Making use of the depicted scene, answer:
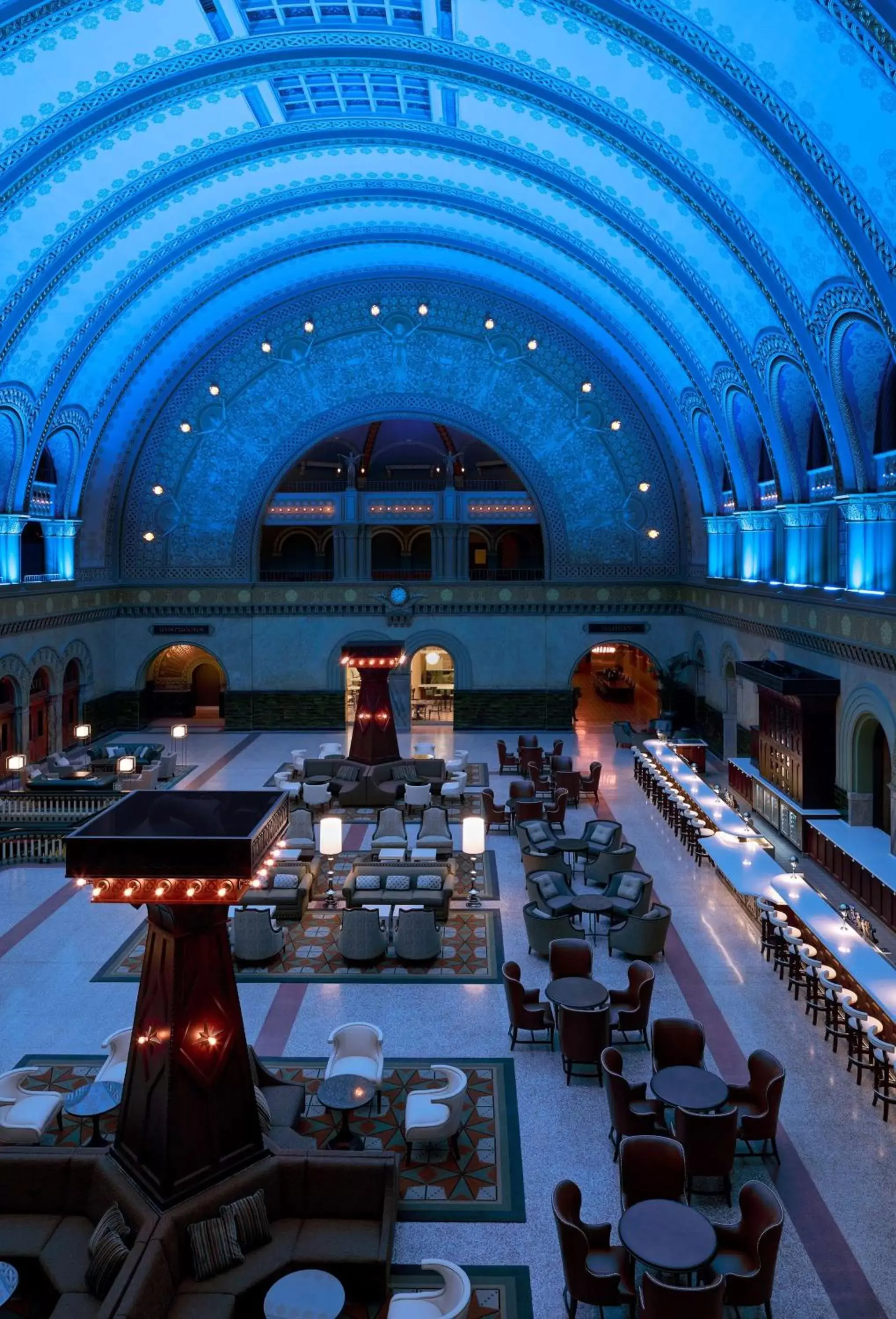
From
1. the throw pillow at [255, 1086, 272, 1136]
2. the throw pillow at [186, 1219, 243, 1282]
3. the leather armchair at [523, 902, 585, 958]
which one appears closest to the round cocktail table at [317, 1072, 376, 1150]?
the throw pillow at [255, 1086, 272, 1136]

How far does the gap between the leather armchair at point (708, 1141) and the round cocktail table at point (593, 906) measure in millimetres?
4504

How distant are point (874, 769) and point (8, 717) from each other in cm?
1596

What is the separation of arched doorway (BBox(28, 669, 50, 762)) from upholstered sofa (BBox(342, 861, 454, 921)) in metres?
10.9

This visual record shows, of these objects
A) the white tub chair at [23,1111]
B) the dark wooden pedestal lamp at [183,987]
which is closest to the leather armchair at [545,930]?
the dark wooden pedestal lamp at [183,987]

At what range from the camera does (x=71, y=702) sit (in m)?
23.4

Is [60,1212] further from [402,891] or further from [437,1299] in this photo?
[402,891]

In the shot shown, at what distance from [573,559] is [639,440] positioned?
10.8 feet

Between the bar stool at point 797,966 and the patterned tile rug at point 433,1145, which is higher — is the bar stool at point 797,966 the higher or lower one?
the higher one

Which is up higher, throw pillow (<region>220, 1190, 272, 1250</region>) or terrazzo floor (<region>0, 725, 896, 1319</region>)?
throw pillow (<region>220, 1190, 272, 1250</region>)

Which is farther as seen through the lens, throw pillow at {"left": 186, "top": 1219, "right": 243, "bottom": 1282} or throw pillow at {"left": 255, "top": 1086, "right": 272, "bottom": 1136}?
throw pillow at {"left": 255, "top": 1086, "right": 272, "bottom": 1136}

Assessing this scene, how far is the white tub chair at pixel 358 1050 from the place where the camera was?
790 centimetres

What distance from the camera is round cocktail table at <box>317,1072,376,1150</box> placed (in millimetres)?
7043

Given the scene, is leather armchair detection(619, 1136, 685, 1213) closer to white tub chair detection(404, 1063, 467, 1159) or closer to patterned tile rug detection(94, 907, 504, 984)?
white tub chair detection(404, 1063, 467, 1159)

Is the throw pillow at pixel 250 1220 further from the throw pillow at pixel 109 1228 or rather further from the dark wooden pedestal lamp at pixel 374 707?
the dark wooden pedestal lamp at pixel 374 707
